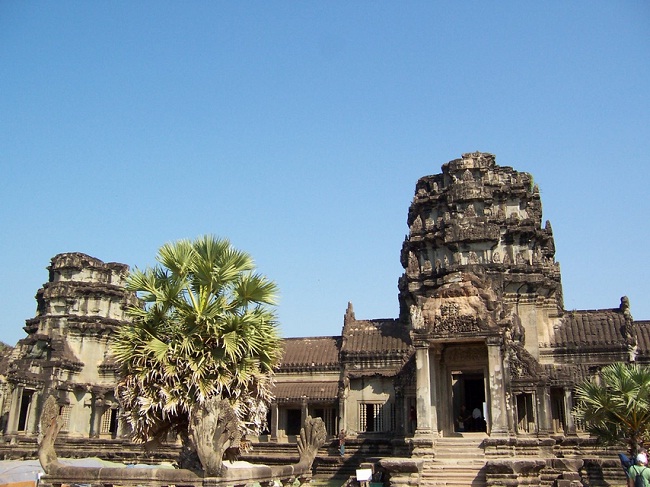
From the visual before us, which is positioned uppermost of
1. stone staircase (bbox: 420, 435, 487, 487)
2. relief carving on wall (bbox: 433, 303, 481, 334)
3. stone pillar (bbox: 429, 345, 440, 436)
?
relief carving on wall (bbox: 433, 303, 481, 334)

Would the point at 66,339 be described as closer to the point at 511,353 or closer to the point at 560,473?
the point at 511,353

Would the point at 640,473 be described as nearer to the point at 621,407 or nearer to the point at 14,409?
the point at 621,407

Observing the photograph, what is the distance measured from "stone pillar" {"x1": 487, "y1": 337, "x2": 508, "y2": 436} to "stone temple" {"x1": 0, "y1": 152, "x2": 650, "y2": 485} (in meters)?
0.04

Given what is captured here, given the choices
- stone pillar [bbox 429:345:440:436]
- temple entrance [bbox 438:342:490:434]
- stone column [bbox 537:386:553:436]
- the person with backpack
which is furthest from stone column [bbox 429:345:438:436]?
the person with backpack

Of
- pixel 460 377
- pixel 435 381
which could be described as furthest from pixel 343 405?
pixel 435 381

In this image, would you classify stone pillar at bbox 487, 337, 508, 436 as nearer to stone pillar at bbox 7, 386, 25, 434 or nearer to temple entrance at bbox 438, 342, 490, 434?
temple entrance at bbox 438, 342, 490, 434

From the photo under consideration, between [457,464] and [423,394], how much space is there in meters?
2.97

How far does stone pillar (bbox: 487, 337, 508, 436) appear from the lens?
22.9 m

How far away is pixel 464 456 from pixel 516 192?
16.8m

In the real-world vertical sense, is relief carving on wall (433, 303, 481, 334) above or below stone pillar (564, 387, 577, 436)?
above

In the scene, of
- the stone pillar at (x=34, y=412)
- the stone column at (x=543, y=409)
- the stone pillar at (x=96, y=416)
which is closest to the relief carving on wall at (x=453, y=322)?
the stone column at (x=543, y=409)

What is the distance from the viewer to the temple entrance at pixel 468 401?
28.6 m

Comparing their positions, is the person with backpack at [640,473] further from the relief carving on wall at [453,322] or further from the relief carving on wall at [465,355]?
the relief carving on wall at [465,355]

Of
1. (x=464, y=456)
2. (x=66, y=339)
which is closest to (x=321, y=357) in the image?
(x=464, y=456)
